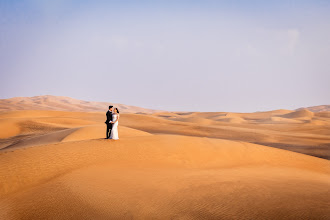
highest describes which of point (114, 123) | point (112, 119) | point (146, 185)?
point (112, 119)

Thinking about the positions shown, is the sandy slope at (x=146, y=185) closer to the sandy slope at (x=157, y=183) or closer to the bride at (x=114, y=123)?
the sandy slope at (x=157, y=183)

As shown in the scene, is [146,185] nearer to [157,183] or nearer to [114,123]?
[157,183]

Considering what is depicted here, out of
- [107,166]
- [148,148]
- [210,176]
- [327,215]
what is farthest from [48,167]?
[327,215]

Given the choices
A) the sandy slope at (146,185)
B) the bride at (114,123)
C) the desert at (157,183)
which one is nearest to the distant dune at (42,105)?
the bride at (114,123)

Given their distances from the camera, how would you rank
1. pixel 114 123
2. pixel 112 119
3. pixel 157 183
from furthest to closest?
pixel 114 123
pixel 112 119
pixel 157 183

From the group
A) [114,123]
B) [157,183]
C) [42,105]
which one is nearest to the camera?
[157,183]

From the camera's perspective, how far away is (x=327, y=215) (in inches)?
170

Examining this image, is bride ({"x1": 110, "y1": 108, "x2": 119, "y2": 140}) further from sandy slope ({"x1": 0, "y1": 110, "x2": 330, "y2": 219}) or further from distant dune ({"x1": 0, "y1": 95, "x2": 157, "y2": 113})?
distant dune ({"x1": 0, "y1": 95, "x2": 157, "y2": 113})

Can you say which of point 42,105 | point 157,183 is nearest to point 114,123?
point 157,183

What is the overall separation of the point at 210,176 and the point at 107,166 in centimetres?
280

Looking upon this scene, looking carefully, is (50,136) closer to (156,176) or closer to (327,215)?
(156,176)

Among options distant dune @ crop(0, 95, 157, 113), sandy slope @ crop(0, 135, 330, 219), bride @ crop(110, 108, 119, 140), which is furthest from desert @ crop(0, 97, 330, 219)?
distant dune @ crop(0, 95, 157, 113)

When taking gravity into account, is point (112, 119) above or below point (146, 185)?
above

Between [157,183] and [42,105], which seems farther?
[42,105]
